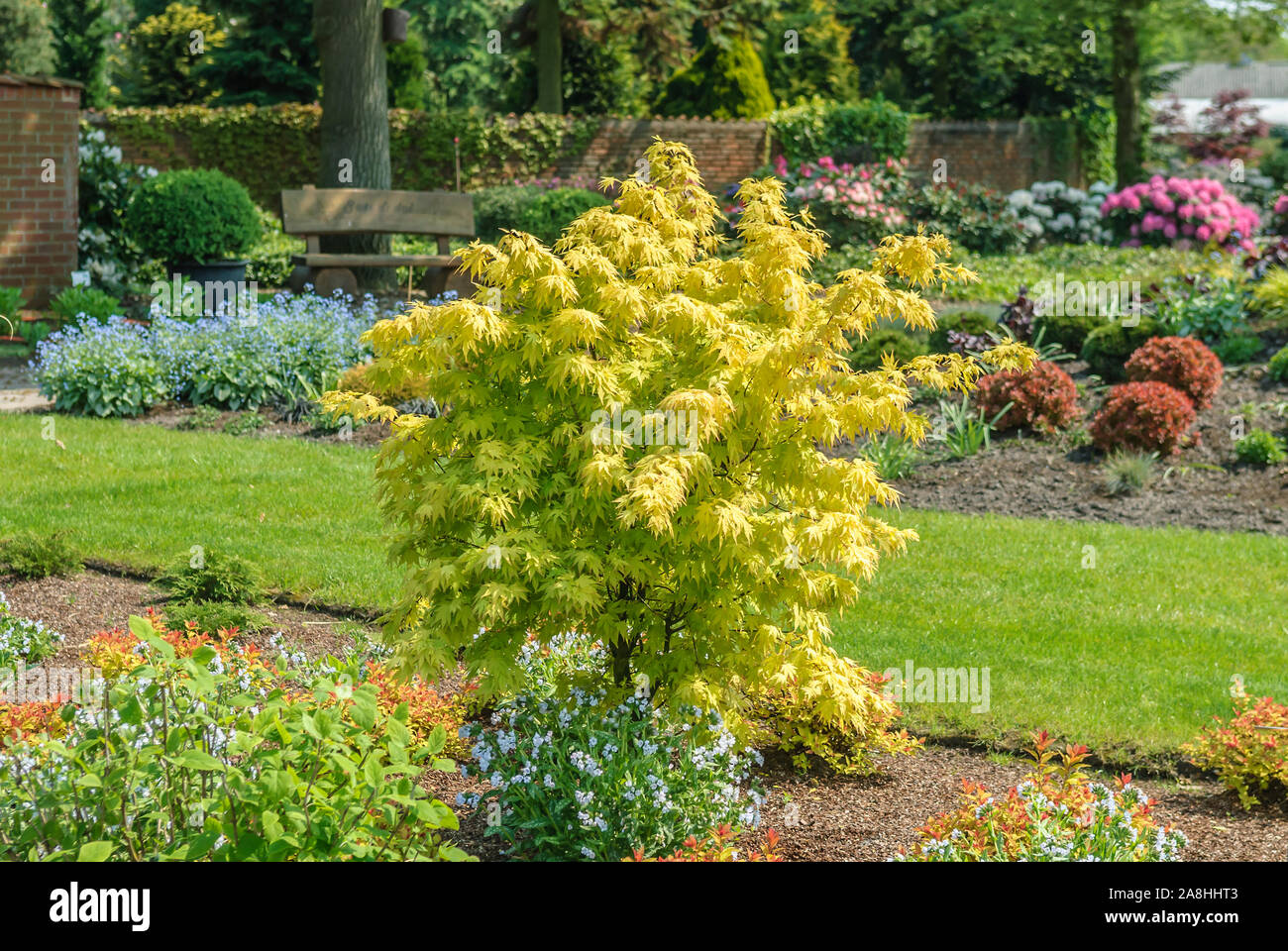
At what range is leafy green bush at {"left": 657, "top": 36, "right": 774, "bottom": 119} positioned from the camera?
24266 mm

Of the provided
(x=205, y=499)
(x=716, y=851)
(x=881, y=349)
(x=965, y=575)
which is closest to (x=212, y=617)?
(x=205, y=499)

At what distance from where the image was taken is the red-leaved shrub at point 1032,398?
388 inches

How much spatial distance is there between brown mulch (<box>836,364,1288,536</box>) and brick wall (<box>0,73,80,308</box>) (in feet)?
32.2

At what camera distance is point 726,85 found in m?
24.3

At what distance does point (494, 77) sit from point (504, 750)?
3254cm

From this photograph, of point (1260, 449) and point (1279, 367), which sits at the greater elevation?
point (1279, 367)

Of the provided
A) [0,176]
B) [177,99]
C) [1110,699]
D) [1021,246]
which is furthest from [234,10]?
[1110,699]

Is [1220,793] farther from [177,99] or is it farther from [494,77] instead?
[494,77]

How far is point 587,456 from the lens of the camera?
389cm

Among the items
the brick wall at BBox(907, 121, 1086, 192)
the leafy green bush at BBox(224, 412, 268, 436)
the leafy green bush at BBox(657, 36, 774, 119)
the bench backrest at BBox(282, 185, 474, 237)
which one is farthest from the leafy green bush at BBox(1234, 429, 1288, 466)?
the leafy green bush at BBox(657, 36, 774, 119)

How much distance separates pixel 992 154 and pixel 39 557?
22175 millimetres

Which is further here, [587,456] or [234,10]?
[234,10]

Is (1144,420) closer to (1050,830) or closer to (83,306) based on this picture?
(1050,830)

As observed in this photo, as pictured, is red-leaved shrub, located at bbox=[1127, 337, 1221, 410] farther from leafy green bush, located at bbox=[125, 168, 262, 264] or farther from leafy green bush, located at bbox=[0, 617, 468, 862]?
leafy green bush, located at bbox=[125, 168, 262, 264]
